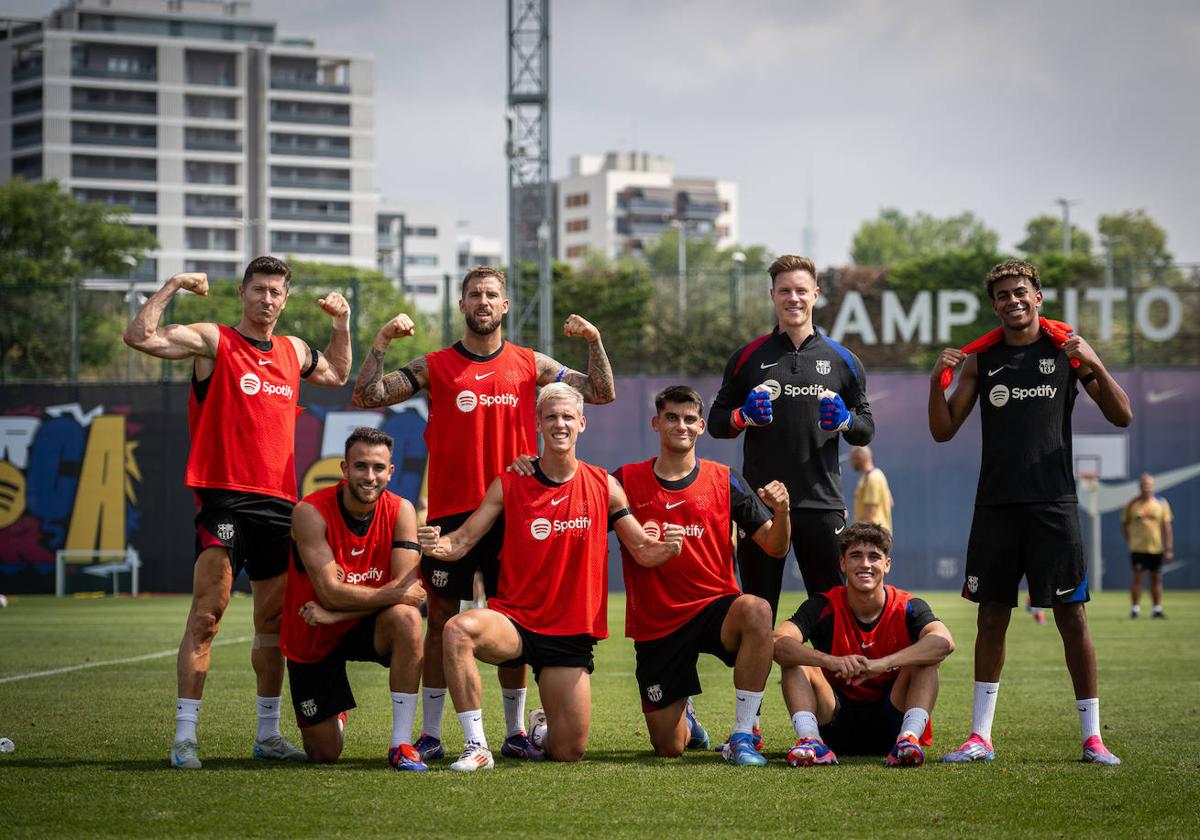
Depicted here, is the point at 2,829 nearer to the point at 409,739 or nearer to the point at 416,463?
the point at 409,739

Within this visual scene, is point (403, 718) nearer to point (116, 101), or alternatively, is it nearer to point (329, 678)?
point (329, 678)

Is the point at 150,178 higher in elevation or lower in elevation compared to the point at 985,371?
higher

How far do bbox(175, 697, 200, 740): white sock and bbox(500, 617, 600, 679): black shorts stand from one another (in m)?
1.53

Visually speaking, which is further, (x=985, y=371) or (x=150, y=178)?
(x=150, y=178)

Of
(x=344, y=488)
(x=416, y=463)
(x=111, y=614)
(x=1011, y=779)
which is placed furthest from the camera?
(x=416, y=463)

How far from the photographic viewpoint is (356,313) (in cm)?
2897

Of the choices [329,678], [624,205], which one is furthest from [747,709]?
[624,205]

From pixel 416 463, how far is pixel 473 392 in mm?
19751

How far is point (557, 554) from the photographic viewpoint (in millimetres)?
7711

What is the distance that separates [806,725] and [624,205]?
5687 inches

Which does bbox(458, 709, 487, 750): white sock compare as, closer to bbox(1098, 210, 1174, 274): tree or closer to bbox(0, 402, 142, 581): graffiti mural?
bbox(0, 402, 142, 581): graffiti mural

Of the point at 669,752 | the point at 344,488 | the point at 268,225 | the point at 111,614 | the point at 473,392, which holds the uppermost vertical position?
the point at 268,225

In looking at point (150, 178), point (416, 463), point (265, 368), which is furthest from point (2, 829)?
point (150, 178)

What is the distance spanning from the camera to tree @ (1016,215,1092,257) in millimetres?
112375
